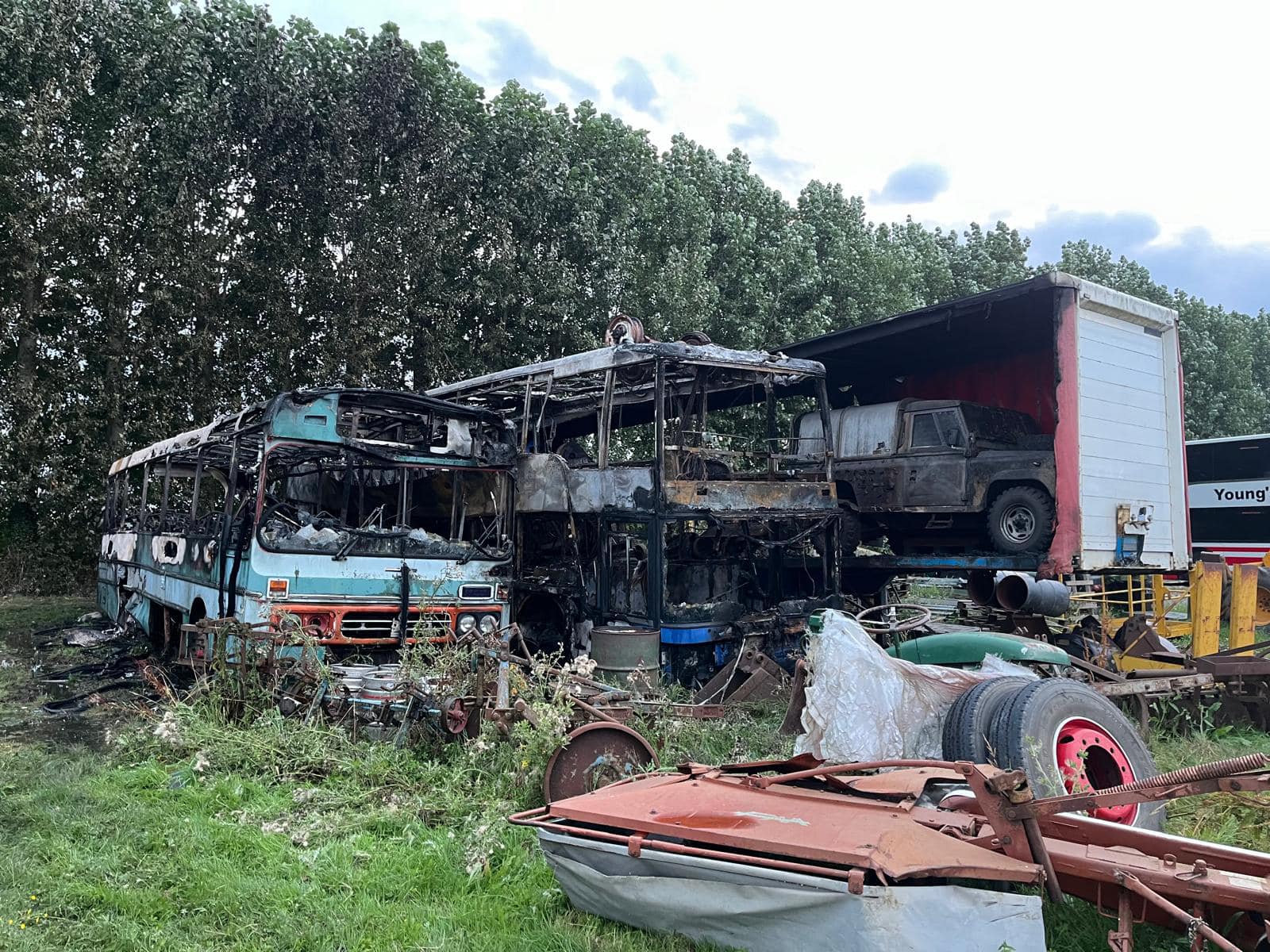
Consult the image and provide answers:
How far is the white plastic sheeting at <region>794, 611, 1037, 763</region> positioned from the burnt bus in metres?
13.4

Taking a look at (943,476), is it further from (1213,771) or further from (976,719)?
(1213,771)

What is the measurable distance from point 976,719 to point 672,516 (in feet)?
12.2

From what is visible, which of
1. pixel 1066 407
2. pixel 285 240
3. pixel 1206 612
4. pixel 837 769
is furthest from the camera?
pixel 285 240

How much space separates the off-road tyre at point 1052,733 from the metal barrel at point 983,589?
3235 millimetres

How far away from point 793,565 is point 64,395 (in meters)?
15.4

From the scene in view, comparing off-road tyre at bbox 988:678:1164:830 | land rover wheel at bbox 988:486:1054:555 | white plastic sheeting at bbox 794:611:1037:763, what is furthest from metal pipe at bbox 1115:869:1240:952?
land rover wheel at bbox 988:486:1054:555

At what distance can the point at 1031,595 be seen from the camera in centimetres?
732

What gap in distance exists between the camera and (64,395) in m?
17.5

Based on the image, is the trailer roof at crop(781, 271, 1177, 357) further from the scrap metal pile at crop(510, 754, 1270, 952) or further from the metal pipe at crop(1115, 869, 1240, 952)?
the metal pipe at crop(1115, 869, 1240, 952)

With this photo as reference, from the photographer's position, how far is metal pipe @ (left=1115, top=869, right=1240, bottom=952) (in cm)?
264

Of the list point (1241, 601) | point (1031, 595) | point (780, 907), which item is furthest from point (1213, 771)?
point (1241, 601)

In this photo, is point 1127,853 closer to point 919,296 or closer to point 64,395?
point 64,395

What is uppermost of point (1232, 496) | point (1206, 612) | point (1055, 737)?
point (1232, 496)

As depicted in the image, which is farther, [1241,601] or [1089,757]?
[1241,601]
